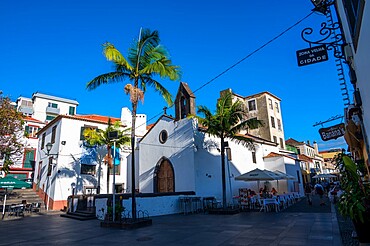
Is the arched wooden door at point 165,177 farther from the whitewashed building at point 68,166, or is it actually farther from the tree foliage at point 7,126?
the tree foliage at point 7,126

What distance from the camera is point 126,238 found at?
874 centimetres

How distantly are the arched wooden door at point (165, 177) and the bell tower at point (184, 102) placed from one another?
422 centimetres

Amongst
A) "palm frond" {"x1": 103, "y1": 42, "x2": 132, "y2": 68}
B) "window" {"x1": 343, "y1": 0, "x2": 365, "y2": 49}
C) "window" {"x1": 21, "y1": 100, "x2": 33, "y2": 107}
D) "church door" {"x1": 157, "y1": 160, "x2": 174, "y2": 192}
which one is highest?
"window" {"x1": 21, "y1": 100, "x2": 33, "y2": 107}

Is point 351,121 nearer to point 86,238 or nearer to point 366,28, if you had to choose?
point 366,28

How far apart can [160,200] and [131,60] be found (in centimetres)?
895

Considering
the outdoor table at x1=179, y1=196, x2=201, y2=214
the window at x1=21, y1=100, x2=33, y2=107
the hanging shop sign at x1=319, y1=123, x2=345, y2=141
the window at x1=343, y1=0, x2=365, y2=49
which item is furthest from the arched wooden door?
the window at x1=21, y1=100, x2=33, y2=107

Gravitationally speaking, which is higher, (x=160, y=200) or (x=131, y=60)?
(x=131, y=60)

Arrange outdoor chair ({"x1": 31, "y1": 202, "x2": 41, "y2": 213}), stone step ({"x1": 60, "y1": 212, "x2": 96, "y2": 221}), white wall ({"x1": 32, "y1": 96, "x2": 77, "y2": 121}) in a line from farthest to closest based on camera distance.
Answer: white wall ({"x1": 32, "y1": 96, "x2": 77, "y2": 121}) → outdoor chair ({"x1": 31, "y1": 202, "x2": 41, "y2": 213}) → stone step ({"x1": 60, "y1": 212, "x2": 96, "y2": 221})

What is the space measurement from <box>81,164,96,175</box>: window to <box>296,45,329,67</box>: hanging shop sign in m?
23.0

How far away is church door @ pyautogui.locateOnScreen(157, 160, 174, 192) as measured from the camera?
20572 mm

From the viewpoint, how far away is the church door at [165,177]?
20572 millimetres

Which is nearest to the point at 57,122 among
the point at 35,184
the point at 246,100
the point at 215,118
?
the point at 35,184

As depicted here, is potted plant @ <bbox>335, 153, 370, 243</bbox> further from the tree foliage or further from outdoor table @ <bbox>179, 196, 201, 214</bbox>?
the tree foliage

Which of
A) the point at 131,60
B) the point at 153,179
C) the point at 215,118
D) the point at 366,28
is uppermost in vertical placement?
the point at 131,60
